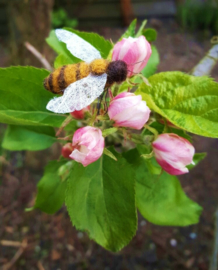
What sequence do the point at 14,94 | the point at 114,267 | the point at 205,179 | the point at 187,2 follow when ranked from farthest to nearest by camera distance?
1. the point at 187,2
2. the point at 205,179
3. the point at 114,267
4. the point at 14,94

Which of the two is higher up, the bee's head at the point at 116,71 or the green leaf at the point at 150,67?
the bee's head at the point at 116,71

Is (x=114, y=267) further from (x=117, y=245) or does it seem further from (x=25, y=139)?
(x=117, y=245)

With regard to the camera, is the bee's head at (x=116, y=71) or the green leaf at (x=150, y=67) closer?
the bee's head at (x=116, y=71)

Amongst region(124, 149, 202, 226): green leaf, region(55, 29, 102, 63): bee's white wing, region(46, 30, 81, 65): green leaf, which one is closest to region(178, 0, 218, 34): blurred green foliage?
region(46, 30, 81, 65): green leaf

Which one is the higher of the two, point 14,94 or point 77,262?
point 14,94

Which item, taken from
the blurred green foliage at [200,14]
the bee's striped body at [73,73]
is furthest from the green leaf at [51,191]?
the blurred green foliage at [200,14]

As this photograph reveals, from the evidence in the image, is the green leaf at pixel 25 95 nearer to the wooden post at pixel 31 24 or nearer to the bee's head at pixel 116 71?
the bee's head at pixel 116 71

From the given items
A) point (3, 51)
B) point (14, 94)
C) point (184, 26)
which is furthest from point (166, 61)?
point (14, 94)

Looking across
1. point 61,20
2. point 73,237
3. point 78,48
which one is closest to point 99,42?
point 78,48
